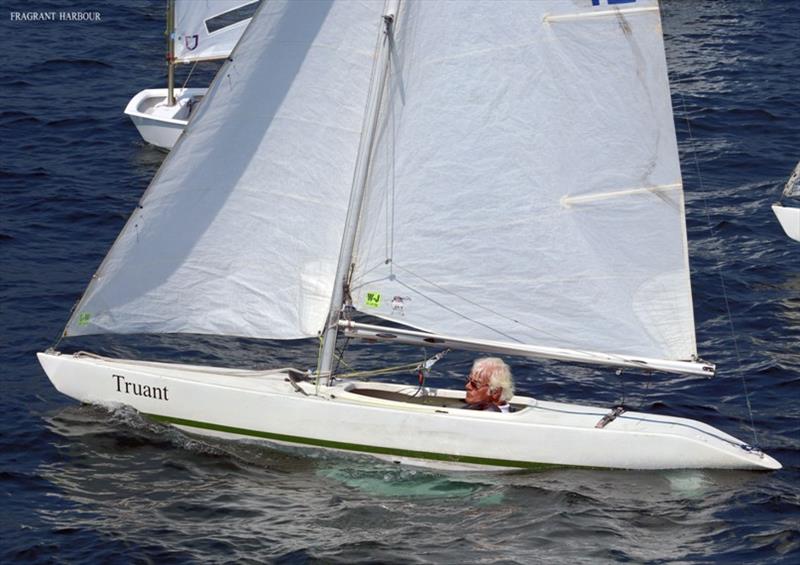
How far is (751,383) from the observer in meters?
21.1

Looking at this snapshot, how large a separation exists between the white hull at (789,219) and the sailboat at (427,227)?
8.44 meters

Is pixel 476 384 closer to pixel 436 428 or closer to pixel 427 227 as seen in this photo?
pixel 436 428

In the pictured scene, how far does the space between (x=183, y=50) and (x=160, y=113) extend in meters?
1.70

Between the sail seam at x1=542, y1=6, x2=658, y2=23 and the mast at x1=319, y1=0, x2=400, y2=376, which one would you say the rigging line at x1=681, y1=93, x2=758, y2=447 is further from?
the mast at x1=319, y1=0, x2=400, y2=376

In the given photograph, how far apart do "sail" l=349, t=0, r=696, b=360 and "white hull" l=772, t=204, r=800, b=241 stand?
9.13 meters

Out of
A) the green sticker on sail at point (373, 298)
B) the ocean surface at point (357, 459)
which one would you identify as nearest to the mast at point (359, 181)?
the green sticker on sail at point (373, 298)

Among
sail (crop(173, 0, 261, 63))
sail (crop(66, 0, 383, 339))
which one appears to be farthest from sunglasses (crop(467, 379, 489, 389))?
sail (crop(173, 0, 261, 63))

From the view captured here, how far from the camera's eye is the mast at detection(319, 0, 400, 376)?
17.1 metres

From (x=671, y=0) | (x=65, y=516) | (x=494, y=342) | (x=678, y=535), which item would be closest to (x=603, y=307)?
(x=494, y=342)

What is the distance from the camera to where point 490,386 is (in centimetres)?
1805

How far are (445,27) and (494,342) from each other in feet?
12.5

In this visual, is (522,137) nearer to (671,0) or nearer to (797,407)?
(797,407)

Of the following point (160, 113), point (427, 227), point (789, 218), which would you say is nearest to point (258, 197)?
point (427, 227)

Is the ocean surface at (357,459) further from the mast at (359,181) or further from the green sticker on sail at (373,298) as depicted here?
the green sticker on sail at (373,298)
